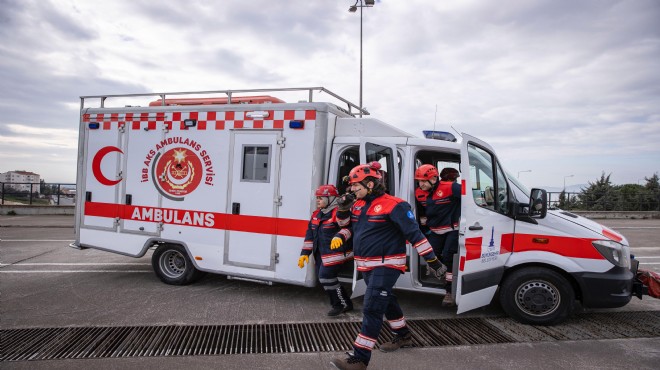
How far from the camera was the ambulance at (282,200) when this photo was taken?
4.69m

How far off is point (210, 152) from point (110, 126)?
1.86 meters

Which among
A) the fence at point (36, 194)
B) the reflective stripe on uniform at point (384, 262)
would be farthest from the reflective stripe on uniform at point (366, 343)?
the fence at point (36, 194)

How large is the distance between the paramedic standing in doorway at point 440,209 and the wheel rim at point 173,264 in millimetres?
3593

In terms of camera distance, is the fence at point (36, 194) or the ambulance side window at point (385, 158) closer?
the ambulance side window at point (385, 158)

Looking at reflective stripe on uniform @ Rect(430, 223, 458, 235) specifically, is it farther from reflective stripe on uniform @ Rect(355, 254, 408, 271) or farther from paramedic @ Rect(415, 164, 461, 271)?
reflective stripe on uniform @ Rect(355, 254, 408, 271)

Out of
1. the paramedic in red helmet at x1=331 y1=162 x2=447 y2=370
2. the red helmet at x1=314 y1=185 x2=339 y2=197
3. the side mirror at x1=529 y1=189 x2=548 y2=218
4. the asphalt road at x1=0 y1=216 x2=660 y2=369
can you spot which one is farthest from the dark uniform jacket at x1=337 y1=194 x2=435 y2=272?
the side mirror at x1=529 y1=189 x2=548 y2=218

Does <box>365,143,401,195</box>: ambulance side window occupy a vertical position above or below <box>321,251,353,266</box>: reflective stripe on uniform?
above

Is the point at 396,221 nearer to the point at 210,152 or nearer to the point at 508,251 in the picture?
the point at 508,251

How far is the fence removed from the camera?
53.3 feet

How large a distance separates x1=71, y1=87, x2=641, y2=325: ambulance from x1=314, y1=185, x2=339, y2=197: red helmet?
400 millimetres

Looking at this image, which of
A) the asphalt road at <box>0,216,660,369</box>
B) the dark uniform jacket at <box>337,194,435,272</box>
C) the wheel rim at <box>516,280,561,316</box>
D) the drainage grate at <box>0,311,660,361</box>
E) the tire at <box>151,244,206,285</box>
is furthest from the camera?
the tire at <box>151,244,206,285</box>

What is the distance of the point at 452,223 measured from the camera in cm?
518

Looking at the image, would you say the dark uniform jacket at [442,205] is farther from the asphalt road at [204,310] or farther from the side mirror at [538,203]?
the asphalt road at [204,310]

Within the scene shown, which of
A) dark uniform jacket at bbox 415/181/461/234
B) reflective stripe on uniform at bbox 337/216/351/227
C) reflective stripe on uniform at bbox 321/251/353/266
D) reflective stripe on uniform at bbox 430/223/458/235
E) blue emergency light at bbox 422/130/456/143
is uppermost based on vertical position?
blue emergency light at bbox 422/130/456/143
